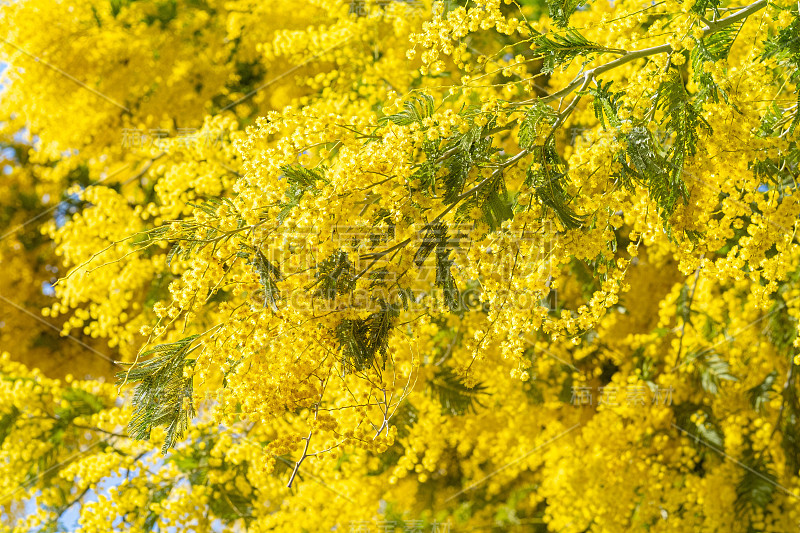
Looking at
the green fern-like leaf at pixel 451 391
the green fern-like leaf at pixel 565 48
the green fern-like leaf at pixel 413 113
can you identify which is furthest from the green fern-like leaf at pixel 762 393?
the green fern-like leaf at pixel 413 113

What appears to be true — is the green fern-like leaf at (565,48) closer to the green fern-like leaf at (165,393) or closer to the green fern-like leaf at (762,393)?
the green fern-like leaf at (165,393)

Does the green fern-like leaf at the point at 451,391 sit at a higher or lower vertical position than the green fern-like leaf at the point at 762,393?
higher

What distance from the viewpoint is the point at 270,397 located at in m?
2.17

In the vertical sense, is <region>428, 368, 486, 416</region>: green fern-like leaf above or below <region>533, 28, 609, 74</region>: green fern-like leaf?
below

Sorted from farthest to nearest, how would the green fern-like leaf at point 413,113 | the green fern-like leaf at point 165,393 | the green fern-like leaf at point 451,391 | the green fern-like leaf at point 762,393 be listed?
the green fern-like leaf at point 762,393, the green fern-like leaf at point 451,391, the green fern-like leaf at point 413,113, the green fern-like leaf at point 165,393

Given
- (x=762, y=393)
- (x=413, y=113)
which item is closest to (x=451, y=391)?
(x=762, y=393)

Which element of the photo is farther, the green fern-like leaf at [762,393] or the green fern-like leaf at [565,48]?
the green fern-like leaf at [762,393]

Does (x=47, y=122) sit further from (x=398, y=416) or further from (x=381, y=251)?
(x=381, y=251)

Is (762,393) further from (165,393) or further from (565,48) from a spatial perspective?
(165,393)

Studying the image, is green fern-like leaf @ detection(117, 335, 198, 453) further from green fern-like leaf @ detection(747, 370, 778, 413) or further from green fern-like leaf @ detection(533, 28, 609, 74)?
green fern-like leaf @ detection(747, 370, 778, 413)

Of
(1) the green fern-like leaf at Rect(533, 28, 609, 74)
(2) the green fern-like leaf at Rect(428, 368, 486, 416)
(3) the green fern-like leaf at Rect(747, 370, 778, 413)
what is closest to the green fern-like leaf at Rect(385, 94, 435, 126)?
(1) the green fern-like leaf at Rect(533, 28, 609, 74)

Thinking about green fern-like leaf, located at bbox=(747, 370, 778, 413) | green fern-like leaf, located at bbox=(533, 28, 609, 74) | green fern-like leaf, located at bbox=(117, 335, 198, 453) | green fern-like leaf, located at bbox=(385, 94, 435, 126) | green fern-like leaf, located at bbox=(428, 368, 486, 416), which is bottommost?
green fern-like leaf, located at bbox=(747, 370, 778, 413)

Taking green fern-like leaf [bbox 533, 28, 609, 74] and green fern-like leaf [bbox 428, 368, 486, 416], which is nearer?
green fern-like leaf [bbox 533, 28, 609, 74]

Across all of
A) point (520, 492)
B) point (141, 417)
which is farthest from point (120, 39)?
point (520, 492)
